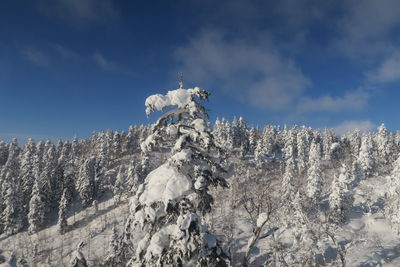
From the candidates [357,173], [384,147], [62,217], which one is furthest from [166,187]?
[384,147]

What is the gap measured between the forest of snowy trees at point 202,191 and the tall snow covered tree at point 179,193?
0.04 meters

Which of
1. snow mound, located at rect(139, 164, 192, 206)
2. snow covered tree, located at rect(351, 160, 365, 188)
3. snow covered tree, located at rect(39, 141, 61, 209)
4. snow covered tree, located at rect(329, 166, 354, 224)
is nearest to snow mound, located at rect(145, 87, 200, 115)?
snow mound, located at rect(139, 164, 192, 206)

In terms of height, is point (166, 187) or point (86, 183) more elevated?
point (86, 183)

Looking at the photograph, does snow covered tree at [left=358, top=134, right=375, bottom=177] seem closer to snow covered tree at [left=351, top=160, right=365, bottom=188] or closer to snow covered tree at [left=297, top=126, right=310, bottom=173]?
snow covered tree at [left=351, top=160, right=365, bottom=188]

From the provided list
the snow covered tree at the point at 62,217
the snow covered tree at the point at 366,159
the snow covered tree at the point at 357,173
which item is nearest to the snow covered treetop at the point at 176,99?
the snow covered tree at the point at 62,217

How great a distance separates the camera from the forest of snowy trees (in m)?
10.6

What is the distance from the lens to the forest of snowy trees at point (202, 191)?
10578mm

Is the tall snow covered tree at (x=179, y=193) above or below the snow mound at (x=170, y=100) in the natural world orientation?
below

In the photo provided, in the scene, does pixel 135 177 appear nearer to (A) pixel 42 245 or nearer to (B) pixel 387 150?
(A) pixel 42 245

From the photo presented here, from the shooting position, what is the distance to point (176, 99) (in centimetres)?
1134

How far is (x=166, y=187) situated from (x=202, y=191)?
1.16 metres

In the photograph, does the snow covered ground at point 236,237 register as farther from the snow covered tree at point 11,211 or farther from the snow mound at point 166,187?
the snow mound at point 166,187

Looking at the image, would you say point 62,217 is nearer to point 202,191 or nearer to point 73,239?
point 73,239

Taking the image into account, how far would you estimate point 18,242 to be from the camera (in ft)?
300
